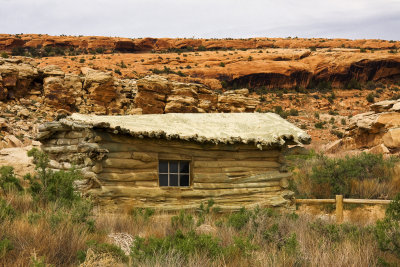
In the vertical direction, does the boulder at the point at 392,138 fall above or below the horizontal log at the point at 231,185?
below

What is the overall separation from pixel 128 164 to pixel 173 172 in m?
1.23

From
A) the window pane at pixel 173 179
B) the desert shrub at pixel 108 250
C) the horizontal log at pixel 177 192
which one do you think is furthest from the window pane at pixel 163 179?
the desert shrub at pixel 108 250

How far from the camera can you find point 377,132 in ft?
69.7

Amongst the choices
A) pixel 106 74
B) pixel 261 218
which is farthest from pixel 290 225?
pixel 106 74

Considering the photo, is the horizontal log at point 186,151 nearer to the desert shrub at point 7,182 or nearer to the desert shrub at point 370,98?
the desert shrub at point 7,182

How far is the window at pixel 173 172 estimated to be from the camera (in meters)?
9.36

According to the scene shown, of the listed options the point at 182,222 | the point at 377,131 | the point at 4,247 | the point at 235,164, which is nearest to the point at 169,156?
the point at 235,164

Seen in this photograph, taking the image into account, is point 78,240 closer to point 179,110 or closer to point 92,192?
point 92,192

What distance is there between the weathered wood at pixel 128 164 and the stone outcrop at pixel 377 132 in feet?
49.3

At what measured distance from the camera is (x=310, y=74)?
147 ft

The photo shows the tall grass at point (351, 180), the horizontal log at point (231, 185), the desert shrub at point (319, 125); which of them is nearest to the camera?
the horizontal log at point (231, 185)

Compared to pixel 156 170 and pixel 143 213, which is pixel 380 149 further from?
pixel 143 213

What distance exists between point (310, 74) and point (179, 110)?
74.3 ft

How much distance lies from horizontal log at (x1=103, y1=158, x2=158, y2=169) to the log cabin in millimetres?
23
